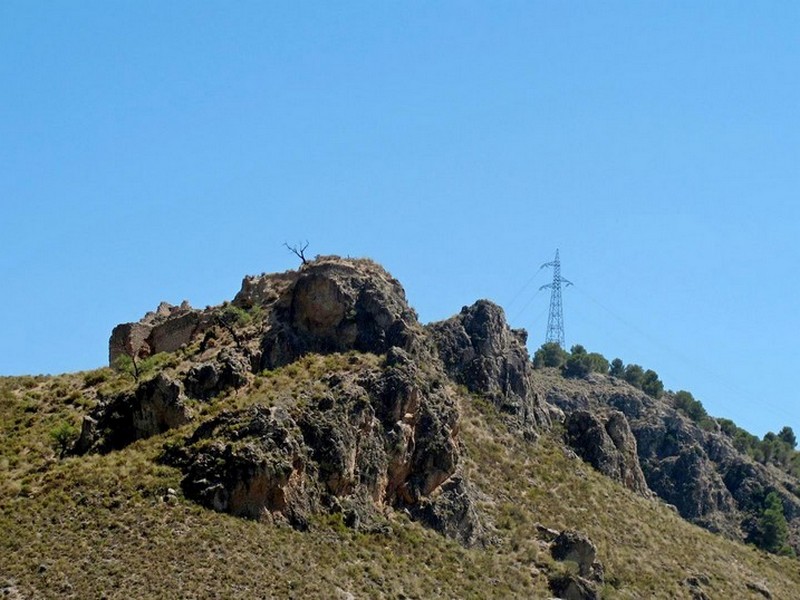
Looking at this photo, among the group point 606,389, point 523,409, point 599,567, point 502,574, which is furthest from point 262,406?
point 606,389

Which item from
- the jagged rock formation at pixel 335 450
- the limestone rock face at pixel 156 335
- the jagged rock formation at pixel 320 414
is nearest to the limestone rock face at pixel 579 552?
the jagged rock formation at pixel 320 414

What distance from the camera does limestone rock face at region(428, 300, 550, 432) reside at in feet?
415

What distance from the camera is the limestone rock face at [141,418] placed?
327 feet

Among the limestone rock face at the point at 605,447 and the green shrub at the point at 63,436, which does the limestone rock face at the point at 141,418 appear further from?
the limestone rock face at the point at 605,447

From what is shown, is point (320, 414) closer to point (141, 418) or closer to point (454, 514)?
point (141, 418)

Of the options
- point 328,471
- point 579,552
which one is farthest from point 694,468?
point 328,471

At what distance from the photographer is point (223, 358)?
106m

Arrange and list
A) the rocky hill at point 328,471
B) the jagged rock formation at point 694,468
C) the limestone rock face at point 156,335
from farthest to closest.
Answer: the jagged rock formation at point 694,468, the limestone rock face at point 156,335, the rocky hill at point 328,471

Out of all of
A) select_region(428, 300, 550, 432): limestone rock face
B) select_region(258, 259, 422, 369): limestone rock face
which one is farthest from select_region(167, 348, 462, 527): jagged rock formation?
select_region(428, 300, 550, 432): limestone rock face

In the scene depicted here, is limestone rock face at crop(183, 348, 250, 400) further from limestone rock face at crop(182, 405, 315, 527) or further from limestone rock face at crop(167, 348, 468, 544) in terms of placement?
limestone rock face at crop(182, 405, 315, 527)

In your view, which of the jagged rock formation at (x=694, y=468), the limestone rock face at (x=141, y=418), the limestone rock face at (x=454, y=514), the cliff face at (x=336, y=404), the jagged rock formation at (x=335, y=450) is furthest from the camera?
the jagged rock formation at (x=694, y=468)

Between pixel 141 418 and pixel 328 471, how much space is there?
12007 mm

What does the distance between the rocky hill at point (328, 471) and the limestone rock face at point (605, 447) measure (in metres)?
0.17

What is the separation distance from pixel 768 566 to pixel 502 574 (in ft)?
134
